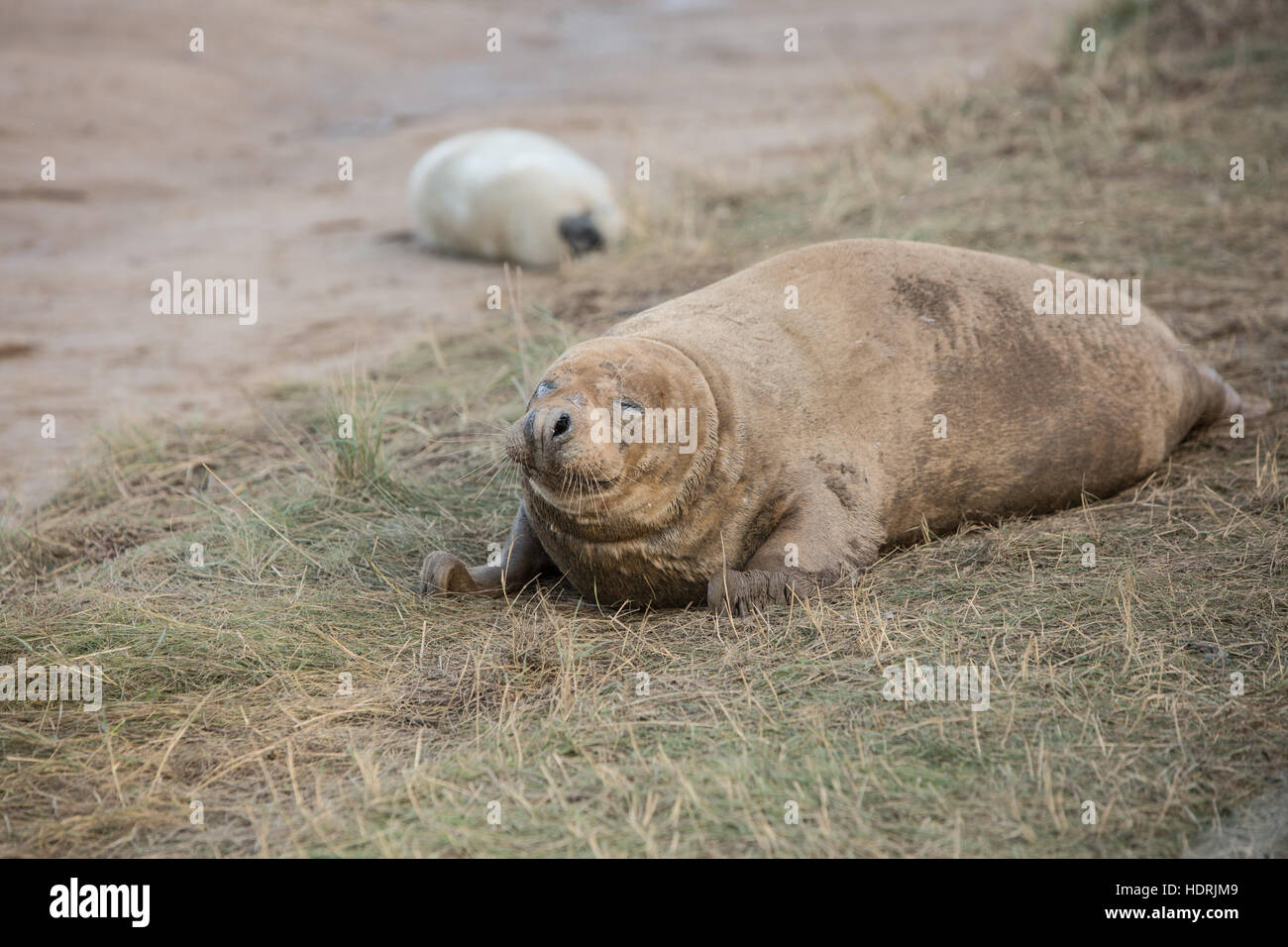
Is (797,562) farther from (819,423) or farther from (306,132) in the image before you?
(306,132)

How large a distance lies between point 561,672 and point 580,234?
229 inches

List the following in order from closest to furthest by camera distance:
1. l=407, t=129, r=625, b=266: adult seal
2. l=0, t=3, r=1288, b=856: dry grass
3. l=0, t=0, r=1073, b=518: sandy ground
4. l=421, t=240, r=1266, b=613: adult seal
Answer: l=0, t=3, r=1288, b=856: dry grass, l=421, t=240, r=1266, b=613: adult seal, l=0, t=0, r=1073, b=518: sandy ground, l=407, t=129, r=625, b=266: adult seal

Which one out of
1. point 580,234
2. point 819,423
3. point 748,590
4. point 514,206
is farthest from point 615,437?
point 514,206

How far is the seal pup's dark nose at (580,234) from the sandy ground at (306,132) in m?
0.59

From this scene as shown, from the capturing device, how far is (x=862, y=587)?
3725 mm

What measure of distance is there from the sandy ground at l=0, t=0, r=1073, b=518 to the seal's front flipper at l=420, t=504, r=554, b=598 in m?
1.93

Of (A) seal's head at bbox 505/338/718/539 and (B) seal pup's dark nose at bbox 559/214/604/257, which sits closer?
(A) seal's head at bbox 505/338/718/539

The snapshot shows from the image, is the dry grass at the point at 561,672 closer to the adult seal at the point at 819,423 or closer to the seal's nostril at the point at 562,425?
the adult seal at the point at 819,423

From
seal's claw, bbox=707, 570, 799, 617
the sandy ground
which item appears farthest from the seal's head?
the sandy ground

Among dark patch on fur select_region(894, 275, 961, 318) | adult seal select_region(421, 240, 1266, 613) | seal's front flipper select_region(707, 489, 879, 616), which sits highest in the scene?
dark patch on fur select_region(894, 275, 961, 318)

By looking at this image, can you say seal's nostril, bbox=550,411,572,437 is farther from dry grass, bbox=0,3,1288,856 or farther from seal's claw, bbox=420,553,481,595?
seal's claw, bbox=420,553,481,595

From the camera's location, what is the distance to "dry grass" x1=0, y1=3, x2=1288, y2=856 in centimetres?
269

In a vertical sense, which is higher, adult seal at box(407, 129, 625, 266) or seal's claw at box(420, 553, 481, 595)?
adult seal at box(407, 129, 625, 266)
